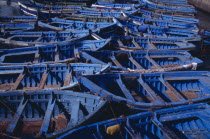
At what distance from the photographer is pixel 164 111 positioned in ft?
19.4

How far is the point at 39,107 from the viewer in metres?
6.55

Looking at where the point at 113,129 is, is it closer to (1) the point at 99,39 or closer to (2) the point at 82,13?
(1) the point at 99,39

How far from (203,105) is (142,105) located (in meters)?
1.96

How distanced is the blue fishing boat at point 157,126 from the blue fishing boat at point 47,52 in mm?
4433

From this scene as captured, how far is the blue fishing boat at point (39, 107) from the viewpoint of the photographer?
20.1 ft

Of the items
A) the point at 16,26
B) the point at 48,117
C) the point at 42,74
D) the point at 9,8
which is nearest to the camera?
the point at 48,117

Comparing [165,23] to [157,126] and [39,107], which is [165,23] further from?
[39,107]

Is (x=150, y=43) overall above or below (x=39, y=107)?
above

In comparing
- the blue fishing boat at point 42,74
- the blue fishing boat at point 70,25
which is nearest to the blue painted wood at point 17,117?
the blue fishing boat at point 42,74

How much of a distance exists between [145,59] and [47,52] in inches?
192

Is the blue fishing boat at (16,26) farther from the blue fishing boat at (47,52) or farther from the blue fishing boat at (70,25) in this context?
the blue fishing boat at (47,52)

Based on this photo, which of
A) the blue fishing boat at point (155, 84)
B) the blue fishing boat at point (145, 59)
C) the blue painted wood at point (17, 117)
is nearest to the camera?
the blue painted wood at point (17, 117)

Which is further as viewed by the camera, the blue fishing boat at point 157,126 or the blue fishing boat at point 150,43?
the blue fishing boat at point 150,43

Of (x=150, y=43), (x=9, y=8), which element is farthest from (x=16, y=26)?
(x=9, y=8)
